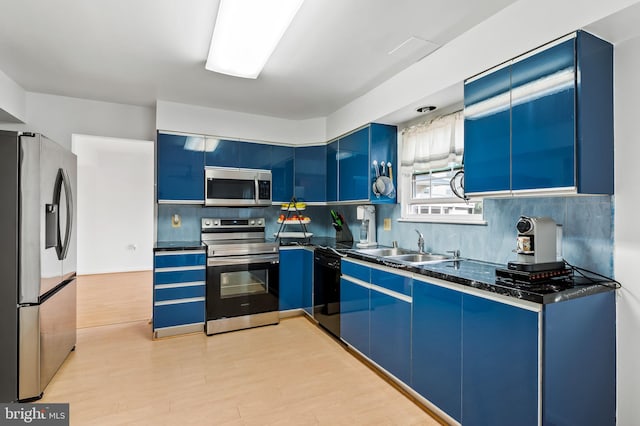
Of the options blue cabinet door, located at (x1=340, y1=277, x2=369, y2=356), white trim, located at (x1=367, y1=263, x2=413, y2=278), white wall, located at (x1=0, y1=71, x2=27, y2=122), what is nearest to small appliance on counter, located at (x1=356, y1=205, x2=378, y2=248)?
blue cabinet door, located at (x1=340, y1=277, x2=369, y2=356)

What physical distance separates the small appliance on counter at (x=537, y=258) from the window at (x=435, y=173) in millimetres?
712

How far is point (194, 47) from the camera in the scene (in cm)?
237

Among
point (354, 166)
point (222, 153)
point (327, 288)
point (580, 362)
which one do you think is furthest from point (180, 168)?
point (580, 362)

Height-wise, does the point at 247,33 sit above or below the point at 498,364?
above

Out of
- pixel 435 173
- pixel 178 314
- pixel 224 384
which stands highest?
pixel 435 173

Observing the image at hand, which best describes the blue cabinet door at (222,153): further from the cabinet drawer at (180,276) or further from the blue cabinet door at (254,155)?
the cabinet drawer at (180,276)

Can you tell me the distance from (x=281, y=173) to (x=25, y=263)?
257 cm

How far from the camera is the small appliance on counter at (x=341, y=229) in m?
3.96

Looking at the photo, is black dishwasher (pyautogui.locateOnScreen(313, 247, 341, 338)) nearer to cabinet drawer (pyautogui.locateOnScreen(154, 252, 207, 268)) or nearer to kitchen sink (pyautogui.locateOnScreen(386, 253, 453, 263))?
kitchen sink (pyautogui.locateOnScreen(386, 253, 453, 263))

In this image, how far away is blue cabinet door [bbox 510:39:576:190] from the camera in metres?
1.57

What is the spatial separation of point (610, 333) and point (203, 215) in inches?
146

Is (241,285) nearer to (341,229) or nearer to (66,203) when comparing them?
(341,229)

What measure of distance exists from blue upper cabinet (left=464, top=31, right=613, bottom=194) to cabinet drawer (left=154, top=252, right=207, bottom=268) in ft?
8.90

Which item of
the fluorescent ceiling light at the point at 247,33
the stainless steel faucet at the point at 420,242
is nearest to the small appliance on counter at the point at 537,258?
the stainless steel faucet at the point at 420,242
